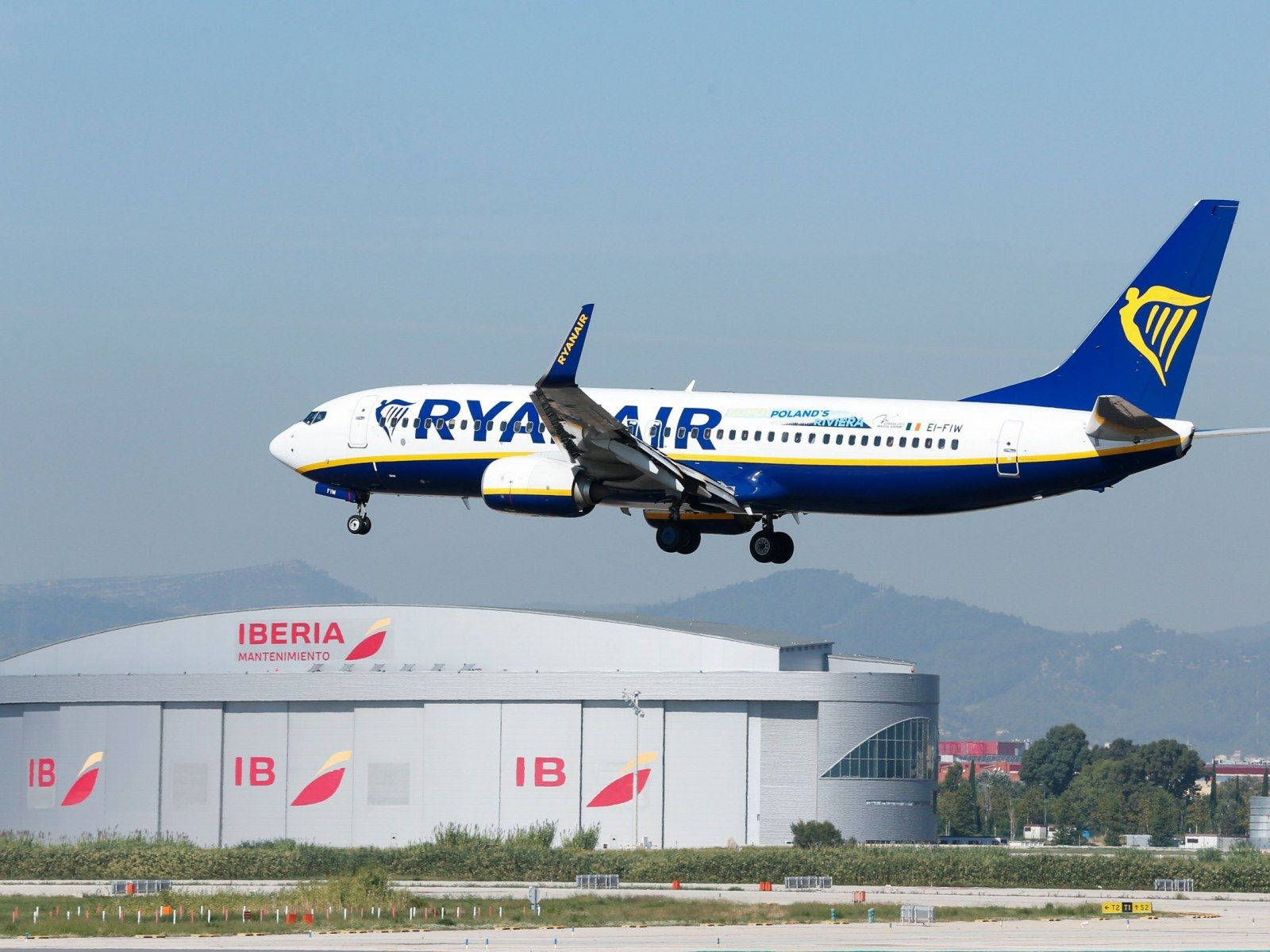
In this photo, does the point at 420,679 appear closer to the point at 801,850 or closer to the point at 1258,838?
the point at 801,850

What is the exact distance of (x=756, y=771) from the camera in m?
124

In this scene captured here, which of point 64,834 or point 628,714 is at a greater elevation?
point 628,714

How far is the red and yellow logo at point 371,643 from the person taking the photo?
132 m

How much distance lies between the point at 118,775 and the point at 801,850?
4977cm

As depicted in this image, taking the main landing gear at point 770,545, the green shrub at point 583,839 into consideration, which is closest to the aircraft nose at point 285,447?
the main landing gear at point 770,545

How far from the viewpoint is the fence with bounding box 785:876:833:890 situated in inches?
3556

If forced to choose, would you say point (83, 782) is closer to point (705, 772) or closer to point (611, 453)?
point (705, 772)

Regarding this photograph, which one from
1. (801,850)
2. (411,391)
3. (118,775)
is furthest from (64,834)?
(411,391)

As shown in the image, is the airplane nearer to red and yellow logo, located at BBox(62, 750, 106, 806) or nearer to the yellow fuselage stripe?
the yellow fuselage stripe

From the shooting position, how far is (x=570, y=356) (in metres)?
55.4

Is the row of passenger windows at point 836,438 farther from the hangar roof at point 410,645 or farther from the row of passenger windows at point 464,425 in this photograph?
the hangar roof at point 410,645

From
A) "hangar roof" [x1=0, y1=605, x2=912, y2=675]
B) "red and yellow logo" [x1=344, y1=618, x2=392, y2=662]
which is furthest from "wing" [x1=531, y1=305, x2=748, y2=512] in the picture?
"red and yellow logo" [x1=344, y1=618, x2=392, y2=662]

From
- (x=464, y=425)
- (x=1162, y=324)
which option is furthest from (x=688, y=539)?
(x=1162, y=324)

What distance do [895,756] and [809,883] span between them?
39.9 metres
